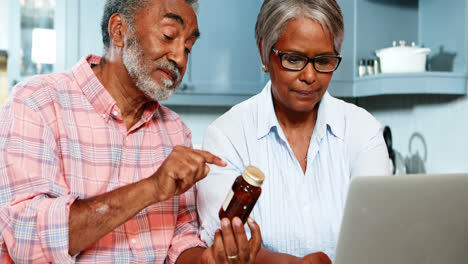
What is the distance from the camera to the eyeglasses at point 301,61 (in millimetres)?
1150

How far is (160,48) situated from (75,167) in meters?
0.36

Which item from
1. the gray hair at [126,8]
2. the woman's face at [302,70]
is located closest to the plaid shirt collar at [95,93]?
the gray hair at [126,8]

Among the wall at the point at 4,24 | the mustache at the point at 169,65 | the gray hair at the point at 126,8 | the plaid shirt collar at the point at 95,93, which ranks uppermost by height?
the wall at the point at 4,24

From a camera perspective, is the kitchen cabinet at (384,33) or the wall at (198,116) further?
the wall at (198,116)

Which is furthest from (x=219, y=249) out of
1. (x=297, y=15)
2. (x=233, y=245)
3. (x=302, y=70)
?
(x=297, y=15)

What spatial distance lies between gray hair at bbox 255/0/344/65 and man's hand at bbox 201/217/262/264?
480 millimetres

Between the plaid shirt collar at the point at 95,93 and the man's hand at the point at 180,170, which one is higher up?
the plaid shirt collar at the point at 95,93

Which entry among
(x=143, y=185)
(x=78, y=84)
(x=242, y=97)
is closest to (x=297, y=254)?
(x=143, y=185)

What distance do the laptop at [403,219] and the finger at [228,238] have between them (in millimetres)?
230

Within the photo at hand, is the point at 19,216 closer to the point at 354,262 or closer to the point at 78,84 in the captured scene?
the point at 78,84

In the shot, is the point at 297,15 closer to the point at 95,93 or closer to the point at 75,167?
the point at 95,93

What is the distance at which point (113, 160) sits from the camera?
46.0 inches

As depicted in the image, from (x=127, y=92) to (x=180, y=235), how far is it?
40 centimetres

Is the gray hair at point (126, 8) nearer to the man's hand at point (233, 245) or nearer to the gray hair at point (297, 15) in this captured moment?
the gray hair at point (297, 15)
